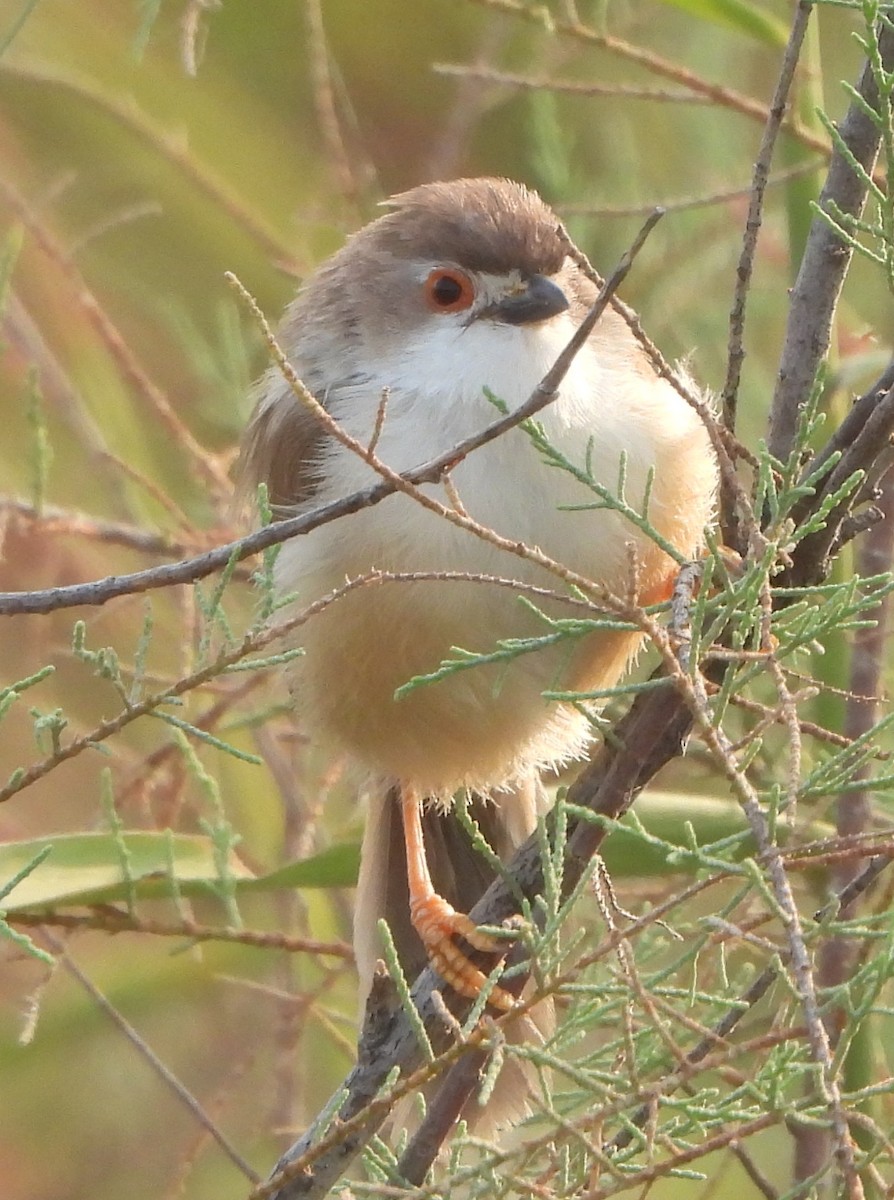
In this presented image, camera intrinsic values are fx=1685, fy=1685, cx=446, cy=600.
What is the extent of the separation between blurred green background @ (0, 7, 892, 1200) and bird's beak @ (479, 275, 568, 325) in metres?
0.32

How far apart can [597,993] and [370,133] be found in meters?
4.83

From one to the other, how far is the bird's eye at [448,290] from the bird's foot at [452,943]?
3.79 feet

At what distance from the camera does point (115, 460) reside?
3912mm

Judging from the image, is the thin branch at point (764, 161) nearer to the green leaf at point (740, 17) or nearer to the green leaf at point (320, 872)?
the green leaf at point (740, 17)

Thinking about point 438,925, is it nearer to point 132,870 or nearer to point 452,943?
point 452,943

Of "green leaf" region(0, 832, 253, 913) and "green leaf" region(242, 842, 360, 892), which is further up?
"green leaf" region(0, 832, 253, 913)

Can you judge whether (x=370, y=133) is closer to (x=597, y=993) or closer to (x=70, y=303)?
(x=70, y=303)

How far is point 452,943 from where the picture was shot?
3.24m

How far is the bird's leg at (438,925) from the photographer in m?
2.92

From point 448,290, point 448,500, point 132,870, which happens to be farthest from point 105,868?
point 448,290

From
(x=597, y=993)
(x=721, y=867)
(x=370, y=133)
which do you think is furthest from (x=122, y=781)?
(x=370, y=133)

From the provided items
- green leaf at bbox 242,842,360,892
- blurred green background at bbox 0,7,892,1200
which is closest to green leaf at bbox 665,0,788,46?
blurred green background at bbox 0,7,892,1200

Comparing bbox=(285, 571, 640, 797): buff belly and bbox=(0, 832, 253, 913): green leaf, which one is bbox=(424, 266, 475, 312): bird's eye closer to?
bbox=(285, 571, 640, 797): buff belly

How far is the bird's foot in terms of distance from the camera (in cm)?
288
